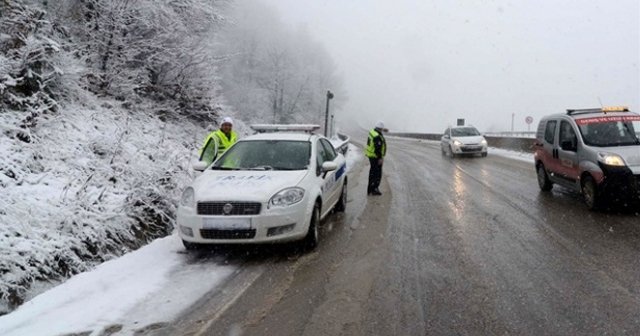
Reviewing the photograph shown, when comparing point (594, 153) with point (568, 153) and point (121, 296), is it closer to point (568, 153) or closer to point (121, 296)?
point (568, 153)

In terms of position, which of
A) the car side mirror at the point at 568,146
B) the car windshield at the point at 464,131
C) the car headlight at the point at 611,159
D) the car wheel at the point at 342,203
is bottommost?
the car wheel at the point at 342,203

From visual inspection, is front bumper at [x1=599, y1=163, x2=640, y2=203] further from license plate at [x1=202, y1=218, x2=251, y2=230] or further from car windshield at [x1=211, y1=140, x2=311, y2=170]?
license plate at [x1=202, y1=218, x2=251, y2=230]

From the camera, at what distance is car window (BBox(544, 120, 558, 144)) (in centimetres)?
977

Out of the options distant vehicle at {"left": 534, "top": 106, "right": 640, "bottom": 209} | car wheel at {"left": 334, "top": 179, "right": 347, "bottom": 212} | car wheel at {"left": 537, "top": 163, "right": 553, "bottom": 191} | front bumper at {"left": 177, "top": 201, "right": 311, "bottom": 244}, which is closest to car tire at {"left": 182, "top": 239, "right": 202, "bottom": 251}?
front bumper at {"left": 177, "top": 201, "right": 311, "bottom": 244}

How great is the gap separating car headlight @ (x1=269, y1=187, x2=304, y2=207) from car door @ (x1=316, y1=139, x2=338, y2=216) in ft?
2.76

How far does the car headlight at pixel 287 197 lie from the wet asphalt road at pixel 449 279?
685mm

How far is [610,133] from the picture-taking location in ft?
27.6

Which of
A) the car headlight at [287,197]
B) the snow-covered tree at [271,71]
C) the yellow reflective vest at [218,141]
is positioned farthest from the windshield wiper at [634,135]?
the snow-covered tree at [271,71]

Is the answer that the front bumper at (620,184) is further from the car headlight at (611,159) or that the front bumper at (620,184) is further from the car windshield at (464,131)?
the car windshield at (464,131)

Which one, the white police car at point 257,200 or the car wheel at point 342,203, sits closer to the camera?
the white police car at point 257,200

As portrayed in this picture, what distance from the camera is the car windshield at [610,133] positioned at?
27.0ft

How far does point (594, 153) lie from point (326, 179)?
183 inches

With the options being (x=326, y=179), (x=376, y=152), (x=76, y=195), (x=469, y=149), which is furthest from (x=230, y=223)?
(x=469, y=149)

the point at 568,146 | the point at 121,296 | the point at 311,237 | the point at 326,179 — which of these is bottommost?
the point at 121,296
